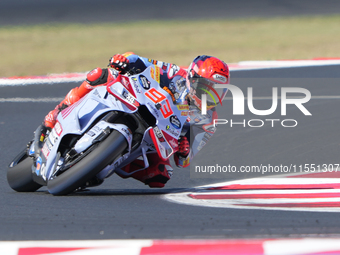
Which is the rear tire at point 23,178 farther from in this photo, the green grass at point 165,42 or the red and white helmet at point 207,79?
the green grass at point 165,42

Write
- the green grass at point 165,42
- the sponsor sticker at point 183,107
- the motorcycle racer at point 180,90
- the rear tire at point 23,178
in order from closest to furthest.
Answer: the sponsor sticker at point 183,107 < the motorcycle racer at point 180,90 < the rear tire at point 23,178 < the green grass at point 165,42

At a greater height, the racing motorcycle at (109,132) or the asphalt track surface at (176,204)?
the racing motorcycle at (109,132)

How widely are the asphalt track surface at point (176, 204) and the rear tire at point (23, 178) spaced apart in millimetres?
70

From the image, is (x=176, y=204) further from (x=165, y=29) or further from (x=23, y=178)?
(x=165, y=29)

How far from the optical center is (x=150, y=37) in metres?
17.7

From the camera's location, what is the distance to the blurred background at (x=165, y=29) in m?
15.1

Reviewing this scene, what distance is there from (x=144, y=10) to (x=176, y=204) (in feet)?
52.0

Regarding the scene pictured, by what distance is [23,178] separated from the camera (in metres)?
5.09

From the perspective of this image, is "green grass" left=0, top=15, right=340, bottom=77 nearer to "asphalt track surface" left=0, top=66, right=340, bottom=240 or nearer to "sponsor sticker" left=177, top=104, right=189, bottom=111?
"asphalt track surface" left=0, top=66, right=340, bottom=240

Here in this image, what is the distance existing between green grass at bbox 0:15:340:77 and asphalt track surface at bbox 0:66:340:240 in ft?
12.6

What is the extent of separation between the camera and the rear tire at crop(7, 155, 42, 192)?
5.08 metres

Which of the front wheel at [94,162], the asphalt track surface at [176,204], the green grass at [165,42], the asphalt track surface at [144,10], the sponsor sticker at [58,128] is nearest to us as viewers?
the asphalt track surface at [176,204]

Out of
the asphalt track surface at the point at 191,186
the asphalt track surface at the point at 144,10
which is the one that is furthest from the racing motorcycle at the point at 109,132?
the asphalt track surface at the point at 144,10

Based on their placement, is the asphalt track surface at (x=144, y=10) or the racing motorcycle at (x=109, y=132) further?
the asphalt track surface at (x=144, y=10)
